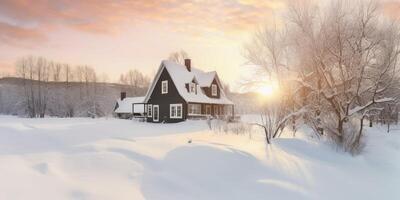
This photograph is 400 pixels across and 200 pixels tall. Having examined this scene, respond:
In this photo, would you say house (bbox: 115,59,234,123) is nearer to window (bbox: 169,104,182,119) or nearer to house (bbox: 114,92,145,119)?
window (bbox: 169,104,182,119)

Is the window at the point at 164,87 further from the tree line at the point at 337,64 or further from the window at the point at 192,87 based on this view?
the tree line at the point at 337,64

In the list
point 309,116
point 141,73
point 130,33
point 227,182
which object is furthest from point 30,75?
point 227,182

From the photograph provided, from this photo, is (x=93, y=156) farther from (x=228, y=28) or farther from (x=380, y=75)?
(x=380, y=75)

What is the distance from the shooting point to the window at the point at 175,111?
95.8 ft

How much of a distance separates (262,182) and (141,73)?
74.3 metres

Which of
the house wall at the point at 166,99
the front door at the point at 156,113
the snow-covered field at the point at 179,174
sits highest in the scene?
the house wall at the point at 166,99

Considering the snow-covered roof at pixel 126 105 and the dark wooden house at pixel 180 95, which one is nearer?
the dark wooden house at pixel 180 95

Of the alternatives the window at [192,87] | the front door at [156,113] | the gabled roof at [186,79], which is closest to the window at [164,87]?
the gabled roof at [186,79]

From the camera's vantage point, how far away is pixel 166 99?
30.0m

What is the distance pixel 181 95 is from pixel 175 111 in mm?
1887

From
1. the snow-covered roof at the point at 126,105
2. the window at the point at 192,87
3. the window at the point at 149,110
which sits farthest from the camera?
the snow-covered roof at the point at 126,105

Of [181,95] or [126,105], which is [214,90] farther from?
[126,105]

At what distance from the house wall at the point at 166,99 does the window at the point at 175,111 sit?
0.29 meters

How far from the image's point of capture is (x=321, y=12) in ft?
50.6
